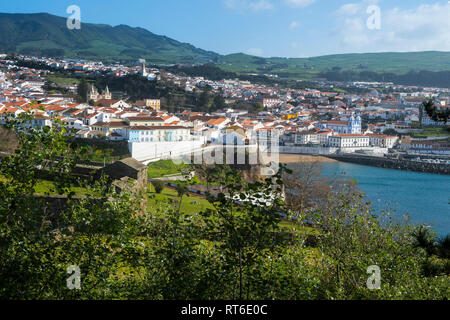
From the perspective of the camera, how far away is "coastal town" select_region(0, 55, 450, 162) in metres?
21.6

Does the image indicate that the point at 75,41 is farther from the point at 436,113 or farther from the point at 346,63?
the point at 436,113

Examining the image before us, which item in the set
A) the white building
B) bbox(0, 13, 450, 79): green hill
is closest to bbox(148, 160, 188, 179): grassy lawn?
the white building

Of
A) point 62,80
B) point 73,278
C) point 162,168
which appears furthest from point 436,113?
point 62,80

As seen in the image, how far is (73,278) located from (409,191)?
65.6 feet

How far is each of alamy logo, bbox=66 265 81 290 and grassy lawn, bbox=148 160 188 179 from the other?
13097 millimetres

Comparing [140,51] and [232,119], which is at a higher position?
[140,51]

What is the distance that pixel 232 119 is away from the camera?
116 feet

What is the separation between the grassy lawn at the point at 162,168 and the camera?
16661mm

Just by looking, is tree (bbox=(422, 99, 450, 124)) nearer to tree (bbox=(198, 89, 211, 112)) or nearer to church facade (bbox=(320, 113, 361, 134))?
church facade (bbox=(320, 113, 361, 134))

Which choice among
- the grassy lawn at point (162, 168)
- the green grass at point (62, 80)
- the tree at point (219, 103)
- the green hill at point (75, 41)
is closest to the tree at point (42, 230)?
the grassy lawn at point (162, 168)

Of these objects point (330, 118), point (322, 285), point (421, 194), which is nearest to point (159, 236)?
point (322, 285)

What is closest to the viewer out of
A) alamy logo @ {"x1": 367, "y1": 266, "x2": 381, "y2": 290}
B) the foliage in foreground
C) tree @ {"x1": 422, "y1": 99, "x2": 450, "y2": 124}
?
the foliage in foreground

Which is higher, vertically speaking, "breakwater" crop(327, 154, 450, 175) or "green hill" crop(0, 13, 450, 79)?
"green hill" crop(0, 13, 450, 79)
